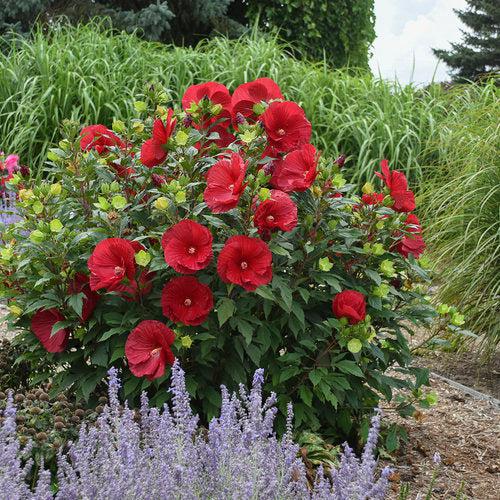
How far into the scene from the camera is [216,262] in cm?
243

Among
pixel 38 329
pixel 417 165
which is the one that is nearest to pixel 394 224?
pixel 38 329

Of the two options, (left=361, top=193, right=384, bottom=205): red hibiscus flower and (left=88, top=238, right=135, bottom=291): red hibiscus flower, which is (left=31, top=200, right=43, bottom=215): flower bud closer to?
(left=88, top=238, right=135, bottom=291): red hibiscus flower

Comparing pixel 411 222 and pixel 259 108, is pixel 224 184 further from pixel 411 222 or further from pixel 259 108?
pixel 411 222

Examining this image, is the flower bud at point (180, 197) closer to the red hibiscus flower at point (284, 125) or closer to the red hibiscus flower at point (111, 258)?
the red hibiscus flower at point (111, 258)

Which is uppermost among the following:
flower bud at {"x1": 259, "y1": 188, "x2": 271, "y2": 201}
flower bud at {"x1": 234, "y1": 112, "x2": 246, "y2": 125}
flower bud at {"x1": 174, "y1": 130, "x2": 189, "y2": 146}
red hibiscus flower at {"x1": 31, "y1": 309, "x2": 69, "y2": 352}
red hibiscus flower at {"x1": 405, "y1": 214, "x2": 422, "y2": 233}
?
flower bud at {"x1": 234, "y1": 112, "x2": 246, "y2": 125}

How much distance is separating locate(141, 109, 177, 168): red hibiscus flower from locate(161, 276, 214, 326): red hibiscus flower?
41cm

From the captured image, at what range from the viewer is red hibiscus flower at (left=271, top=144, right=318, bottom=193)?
2.39 m

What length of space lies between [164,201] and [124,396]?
0.69 meters

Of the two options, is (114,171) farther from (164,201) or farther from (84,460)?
(84,460)

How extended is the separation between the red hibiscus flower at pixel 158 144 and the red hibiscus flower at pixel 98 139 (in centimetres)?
28

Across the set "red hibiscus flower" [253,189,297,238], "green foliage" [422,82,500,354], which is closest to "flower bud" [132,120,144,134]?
"red hibiscus flower" [253,189,297,238]

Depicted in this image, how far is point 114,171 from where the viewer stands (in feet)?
8.94

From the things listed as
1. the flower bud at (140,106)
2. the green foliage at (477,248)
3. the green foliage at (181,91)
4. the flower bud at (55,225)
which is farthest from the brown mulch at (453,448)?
the green foliage at (181,91)

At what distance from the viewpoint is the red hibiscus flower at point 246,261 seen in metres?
2.24
